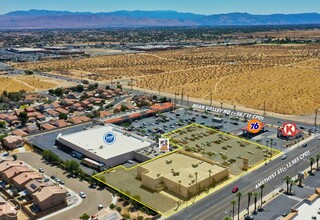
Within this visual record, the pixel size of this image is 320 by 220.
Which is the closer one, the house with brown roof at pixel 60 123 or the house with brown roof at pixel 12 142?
the house with brown roof at pixel 12 142

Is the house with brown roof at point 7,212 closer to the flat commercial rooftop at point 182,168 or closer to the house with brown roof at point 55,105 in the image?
the flat commercial rooftop at point 182,168

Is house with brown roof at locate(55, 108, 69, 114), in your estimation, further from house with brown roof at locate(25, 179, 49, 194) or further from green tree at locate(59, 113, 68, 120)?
house with brown roof at locate(25, 179, 49, 194)

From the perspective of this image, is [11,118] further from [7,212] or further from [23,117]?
[7,212]

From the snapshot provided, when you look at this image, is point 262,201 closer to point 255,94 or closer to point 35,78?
point 255,94

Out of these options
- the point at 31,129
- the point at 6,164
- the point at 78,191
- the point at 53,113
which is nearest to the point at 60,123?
the point at 31,129

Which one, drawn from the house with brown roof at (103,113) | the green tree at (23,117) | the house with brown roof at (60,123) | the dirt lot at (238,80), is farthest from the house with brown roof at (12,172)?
the dirt lot at (238,80)

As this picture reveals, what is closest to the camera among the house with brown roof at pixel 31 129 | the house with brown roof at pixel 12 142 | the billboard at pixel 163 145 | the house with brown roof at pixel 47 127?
the billboard at pixel 163 145

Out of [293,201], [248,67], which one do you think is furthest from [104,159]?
[248,67]
